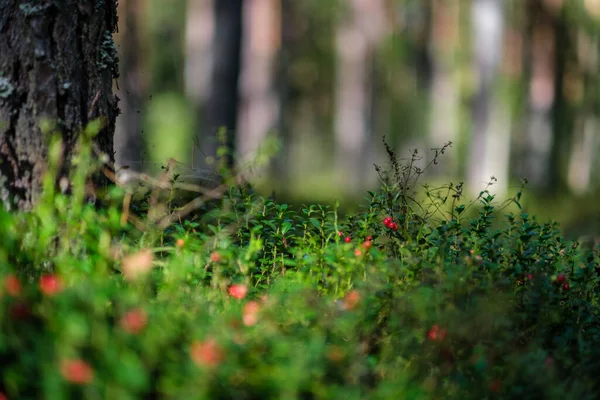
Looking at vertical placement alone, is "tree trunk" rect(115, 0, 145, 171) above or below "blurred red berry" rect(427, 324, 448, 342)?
above

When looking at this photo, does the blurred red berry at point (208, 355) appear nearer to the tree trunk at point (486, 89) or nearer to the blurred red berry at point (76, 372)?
the blurred red berry at point (76, 372)

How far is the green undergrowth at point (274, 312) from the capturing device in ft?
6.80

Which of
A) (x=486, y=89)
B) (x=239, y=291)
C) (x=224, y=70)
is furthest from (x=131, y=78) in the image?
(x=239, y=291)

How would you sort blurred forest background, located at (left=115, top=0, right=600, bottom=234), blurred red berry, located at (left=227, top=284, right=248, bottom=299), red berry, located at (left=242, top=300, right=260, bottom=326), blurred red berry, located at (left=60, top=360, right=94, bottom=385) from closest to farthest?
blurred red berry, located at (left=60, top=360, right=94, bottom=385) → red berry, located at (left=242, top=300, right=260, bottom=326) → blurred red berry, located at (left=227, top=284, right=248, bottom=299) → blurred forest background, located at (left=115, top=0, right=600, bottom=234)

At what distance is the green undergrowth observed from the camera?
6.80 feet

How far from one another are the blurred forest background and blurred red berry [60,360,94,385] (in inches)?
294

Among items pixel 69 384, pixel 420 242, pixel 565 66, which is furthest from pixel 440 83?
pixel 69 384

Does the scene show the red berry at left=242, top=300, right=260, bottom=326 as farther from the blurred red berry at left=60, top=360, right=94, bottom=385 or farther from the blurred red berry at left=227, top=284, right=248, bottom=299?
the blurred red berry at left=60, top=360, right=94, bottom=385

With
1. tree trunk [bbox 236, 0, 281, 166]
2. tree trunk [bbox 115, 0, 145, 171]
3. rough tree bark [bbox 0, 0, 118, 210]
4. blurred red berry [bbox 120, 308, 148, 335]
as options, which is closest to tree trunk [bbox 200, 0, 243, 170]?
tree trunk [bbox 115, 0, 145, 171]

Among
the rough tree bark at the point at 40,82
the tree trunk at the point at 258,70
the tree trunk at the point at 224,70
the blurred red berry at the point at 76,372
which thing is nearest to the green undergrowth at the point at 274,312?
the blurred red berry at the point at 76,372

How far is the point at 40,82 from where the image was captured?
325 centimetres

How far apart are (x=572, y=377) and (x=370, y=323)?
2.72ft

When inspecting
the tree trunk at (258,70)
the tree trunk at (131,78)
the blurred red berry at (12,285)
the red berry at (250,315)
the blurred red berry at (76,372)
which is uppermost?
the tree trunk at (258,70)

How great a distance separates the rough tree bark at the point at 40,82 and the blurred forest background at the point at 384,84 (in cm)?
583
